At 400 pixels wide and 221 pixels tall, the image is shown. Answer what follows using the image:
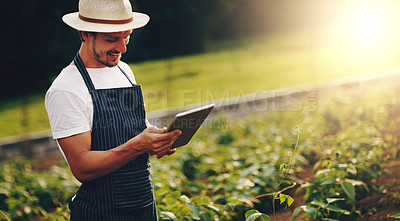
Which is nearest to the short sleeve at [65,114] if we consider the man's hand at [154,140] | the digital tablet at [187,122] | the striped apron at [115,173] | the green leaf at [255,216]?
the striped apron at [115,173]

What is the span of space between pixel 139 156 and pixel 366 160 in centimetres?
215

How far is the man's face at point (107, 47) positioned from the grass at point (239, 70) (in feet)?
26.0

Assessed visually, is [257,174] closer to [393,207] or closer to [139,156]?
[393,207]

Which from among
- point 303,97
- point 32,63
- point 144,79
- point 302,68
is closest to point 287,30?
point 302,68

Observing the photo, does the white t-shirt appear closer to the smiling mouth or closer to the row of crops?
the smiling mouth

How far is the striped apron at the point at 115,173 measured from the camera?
2428 millimetres

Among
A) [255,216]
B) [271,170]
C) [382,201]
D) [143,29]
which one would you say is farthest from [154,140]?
[143,29]

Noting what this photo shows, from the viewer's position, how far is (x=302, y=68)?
16.4 m

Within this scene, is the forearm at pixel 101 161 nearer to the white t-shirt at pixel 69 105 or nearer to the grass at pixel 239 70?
the white t-shirt at pixel 69 105

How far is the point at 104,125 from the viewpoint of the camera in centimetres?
243

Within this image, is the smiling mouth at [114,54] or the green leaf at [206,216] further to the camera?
the green leaf at [206,216]

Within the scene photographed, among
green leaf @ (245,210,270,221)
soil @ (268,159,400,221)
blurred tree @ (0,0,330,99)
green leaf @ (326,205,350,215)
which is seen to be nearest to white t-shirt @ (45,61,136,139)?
green leaf @ (245,210,270,221)

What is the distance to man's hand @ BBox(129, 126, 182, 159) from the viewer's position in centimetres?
236

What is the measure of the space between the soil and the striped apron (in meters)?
1.51
